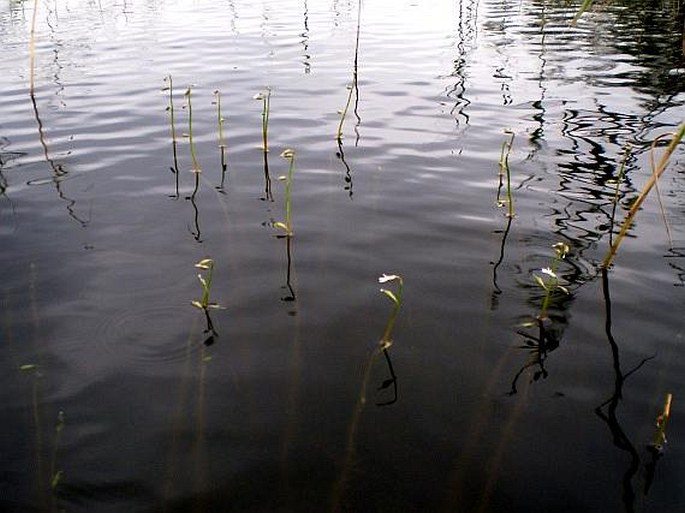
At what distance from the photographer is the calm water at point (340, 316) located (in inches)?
107

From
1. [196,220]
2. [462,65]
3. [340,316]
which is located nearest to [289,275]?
[340,316]

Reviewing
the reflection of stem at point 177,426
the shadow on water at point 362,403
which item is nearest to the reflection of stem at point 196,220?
the reflection of stem at point 177,426

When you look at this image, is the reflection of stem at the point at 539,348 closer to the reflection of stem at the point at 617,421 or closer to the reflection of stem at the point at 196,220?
the reflection of stem at the point at 617,421

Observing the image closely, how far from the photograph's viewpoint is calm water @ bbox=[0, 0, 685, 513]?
2.71 meters

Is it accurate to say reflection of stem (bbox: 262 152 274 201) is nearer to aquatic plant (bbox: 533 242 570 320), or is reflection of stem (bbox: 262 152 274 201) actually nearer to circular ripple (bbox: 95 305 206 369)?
circular ripple (bbox: 95 305 206 369)

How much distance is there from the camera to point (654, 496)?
2549 millimetres

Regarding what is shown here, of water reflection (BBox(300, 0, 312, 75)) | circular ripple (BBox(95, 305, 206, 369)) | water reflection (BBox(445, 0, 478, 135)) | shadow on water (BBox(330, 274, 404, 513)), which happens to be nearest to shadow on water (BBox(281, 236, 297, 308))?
circular ripple (BBox(95, 305, 206, 369))

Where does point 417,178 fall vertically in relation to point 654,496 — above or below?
above

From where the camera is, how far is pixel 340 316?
390 centimetres

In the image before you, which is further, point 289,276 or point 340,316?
point 289,276

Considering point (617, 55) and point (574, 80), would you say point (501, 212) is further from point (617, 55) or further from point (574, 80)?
point (617, 55)

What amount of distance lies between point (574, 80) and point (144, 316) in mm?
10065

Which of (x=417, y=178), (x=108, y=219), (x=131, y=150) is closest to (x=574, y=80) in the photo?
(x=417, y=178)

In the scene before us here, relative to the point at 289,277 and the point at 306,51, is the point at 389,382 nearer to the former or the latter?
the point at 289,277
